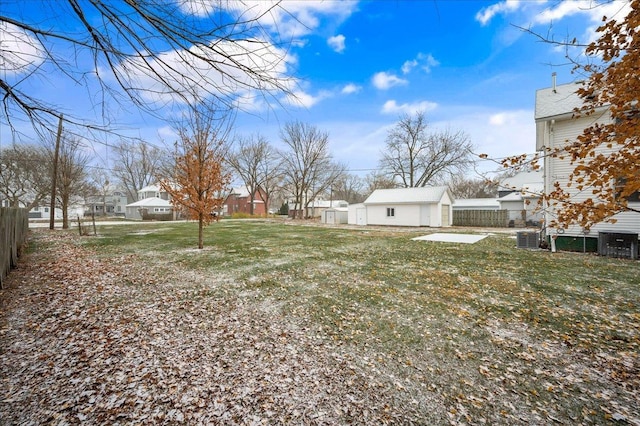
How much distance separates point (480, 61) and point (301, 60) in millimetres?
2634

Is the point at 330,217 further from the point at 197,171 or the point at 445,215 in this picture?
the point at 197,171

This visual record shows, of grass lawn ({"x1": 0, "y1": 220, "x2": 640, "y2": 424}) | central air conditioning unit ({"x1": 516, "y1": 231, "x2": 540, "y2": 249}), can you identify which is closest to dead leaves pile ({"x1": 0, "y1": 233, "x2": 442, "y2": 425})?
grass lawn ({"x1": 0, "y1": 220, "x2": 640, "y2": 424})

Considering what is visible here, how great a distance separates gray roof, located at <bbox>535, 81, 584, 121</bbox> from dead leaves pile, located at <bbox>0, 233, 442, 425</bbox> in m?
11.5

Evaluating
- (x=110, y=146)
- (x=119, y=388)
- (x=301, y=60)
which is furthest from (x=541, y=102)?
(x=119, y=388)

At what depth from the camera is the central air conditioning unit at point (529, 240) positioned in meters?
10.1

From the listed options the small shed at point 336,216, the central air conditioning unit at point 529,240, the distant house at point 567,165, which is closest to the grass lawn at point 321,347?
the distant house at point 567,165

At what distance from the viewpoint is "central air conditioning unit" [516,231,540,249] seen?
10.1 metres

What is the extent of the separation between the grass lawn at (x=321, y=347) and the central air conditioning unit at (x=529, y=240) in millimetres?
3794

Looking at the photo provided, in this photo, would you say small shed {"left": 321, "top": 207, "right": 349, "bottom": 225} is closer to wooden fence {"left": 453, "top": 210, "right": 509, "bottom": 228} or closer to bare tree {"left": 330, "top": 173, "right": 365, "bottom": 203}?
wooden fence {"left": 453, "top": 210, "right": 509, "bottom": 228}

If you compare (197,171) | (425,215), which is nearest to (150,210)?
(197,171)

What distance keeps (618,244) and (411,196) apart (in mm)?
14610

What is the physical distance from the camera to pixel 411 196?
22750mm

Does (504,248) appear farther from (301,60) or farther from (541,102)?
(301,60)

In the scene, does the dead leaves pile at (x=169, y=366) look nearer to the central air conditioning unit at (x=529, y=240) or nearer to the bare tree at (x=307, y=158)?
the central air conditioning unit at (x=529, y=240)
